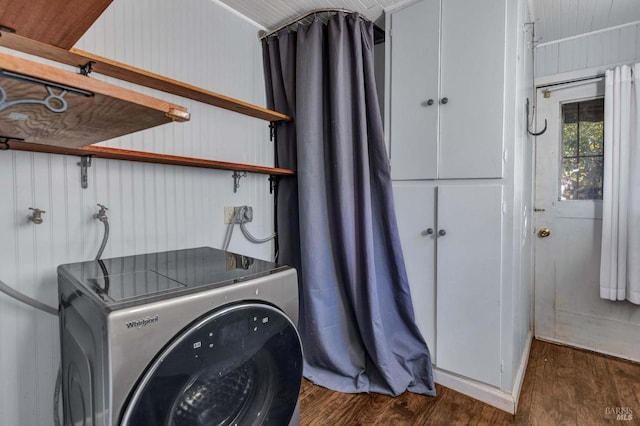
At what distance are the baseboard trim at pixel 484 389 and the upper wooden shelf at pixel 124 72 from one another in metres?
1.76

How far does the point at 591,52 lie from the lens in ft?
7.35

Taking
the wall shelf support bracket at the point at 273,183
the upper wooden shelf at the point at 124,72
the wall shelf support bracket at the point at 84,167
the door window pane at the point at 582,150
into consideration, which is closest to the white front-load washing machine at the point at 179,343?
the wall shelf support bracket at the point at 84,167

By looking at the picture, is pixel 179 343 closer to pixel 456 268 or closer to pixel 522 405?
pixel 456 268

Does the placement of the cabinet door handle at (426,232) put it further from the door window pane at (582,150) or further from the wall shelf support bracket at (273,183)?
the door window pane at (582,150)

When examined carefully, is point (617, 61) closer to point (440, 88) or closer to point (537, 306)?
point (440, 88)

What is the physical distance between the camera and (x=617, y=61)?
2150 mm

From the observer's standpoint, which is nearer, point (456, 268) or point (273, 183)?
point (456, 268)

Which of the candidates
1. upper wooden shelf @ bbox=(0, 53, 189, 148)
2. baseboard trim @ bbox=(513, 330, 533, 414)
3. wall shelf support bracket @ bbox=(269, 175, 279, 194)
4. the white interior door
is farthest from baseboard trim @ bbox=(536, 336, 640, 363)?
upper wooden shelf @ bbox=(0, 53, 189, 148)

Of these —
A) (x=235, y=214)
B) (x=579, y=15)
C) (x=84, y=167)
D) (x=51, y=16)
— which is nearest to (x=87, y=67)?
(x=84, y=167)

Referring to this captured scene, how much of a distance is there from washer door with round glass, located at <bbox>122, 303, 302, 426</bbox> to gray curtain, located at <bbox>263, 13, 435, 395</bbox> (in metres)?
0.76

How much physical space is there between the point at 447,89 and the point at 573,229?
1.50 meters

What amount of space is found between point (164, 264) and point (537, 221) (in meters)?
2.57

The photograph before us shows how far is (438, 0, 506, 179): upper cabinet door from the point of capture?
5.22ft

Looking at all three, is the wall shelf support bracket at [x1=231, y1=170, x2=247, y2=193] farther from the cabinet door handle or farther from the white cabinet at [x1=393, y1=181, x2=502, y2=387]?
the cabinet door handle
